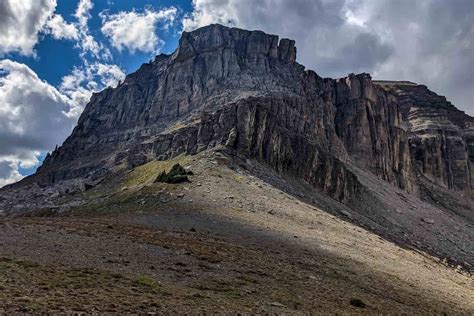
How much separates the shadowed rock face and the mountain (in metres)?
0.49

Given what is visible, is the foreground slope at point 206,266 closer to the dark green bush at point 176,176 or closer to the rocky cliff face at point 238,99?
the dark green bush at point 176,176

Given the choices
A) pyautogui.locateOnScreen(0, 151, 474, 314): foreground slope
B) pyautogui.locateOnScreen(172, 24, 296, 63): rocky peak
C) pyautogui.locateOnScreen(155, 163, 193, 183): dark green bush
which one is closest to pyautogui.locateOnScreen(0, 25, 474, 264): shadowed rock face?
pyautogui.locateOnScreen(172, 24, 296, 63): rocky peak

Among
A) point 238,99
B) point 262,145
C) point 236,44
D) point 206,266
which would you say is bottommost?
point 206,266

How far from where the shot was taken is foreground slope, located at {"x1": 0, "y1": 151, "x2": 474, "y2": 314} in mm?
18000

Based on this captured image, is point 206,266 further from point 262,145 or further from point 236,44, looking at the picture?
point 236,44

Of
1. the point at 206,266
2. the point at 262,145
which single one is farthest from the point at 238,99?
the point at 206,266

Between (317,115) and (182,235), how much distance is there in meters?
119

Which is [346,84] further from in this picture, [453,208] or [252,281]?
[252,281]

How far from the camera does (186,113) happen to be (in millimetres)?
159625

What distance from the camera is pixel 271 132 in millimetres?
102688

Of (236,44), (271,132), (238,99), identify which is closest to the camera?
(271,132)

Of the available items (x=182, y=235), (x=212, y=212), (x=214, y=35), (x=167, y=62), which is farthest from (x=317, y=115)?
(x=182, y=235)

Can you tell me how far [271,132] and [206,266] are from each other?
77.8 meters

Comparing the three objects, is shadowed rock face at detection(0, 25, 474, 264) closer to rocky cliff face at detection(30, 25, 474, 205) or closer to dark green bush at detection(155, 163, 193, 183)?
rocky cliff face at detection(30, 25, 474, 205)
